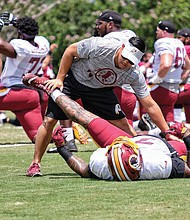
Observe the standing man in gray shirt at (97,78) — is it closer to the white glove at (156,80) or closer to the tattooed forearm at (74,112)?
the tattooed forearm at (74,112)

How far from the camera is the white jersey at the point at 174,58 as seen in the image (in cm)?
1303

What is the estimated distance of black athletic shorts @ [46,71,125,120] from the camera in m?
9.31

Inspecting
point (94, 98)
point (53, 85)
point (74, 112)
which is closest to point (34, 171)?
point (74, 112)

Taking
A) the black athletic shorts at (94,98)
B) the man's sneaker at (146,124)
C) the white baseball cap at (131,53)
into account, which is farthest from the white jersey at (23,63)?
the white baseball cap at (131,53)

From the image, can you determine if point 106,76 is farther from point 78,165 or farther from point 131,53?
point 78,165

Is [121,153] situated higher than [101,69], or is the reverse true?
[101,69]

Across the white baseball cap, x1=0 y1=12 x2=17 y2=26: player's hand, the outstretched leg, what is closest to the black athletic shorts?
the outstretched leg

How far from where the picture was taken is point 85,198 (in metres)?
7.18

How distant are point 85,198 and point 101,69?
7.00ft

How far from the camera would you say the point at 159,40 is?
13.1 meters

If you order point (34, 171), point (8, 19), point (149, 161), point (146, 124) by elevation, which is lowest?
point (146, 124)

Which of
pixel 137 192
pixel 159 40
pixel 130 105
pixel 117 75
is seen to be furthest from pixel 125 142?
pixel 159 40

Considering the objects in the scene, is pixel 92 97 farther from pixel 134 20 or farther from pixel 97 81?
pixel 134 20

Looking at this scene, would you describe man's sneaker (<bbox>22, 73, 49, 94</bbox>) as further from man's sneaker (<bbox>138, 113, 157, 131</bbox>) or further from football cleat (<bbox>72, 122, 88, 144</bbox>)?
man's sneaker (<bbox>138, 113, 157, 131</bbox>)
